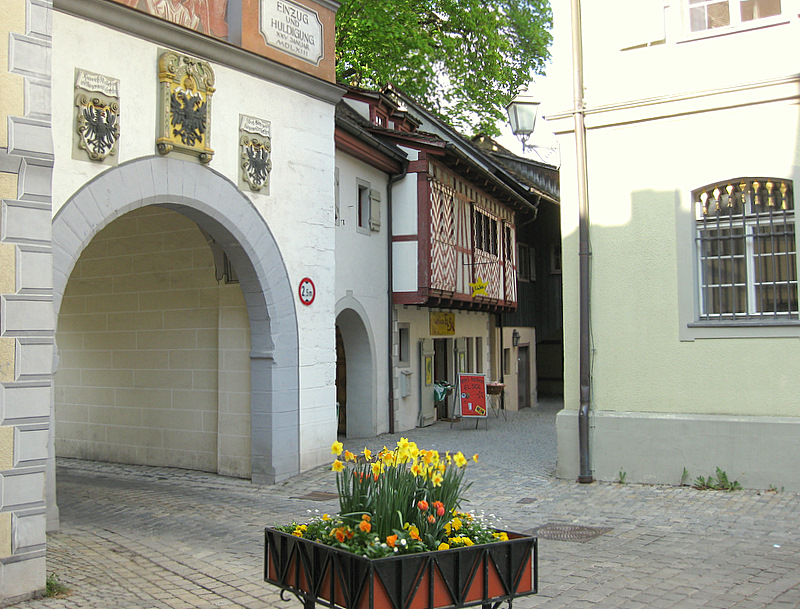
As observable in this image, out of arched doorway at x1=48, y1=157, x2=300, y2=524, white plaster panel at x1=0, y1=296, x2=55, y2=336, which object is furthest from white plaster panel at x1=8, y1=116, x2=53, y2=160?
arched doorway at x1=48, y1=157, x2=300, y2=524

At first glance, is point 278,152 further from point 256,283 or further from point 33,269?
point 33,269

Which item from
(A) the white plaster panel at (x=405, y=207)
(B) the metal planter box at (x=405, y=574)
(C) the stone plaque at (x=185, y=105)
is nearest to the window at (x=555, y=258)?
(A) the white plaster panel at (x=405, y=207)

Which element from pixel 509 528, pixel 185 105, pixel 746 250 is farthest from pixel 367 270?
pixel 509 528

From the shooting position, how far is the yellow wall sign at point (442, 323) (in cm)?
1894

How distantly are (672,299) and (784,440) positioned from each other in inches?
79.0

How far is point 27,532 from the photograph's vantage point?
5.92m

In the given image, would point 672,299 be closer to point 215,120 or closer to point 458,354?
point 215,120

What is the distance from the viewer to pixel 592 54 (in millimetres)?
Answer: 10742

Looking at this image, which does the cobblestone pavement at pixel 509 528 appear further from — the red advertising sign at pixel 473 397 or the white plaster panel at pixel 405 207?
the white plaster panel at pixel 405 207

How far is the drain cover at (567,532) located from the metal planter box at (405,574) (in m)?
3.35

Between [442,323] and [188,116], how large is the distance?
34.5 ft

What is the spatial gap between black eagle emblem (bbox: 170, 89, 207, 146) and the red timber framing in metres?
7.07

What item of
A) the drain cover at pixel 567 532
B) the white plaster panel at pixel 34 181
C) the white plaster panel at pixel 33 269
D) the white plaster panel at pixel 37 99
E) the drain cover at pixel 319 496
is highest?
the white plaster panel at pixel 37 99

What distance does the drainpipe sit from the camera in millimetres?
10445
